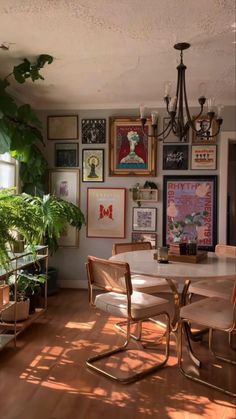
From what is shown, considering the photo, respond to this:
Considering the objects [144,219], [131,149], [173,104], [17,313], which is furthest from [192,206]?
[17,313]

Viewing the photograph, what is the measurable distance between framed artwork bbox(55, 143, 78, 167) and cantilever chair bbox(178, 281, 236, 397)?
8.78 ft

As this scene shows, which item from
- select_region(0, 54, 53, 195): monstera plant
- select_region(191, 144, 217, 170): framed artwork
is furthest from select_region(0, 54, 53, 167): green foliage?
select_region(191, 144, 217, 170): framed artwork

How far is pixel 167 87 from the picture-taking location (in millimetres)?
2557

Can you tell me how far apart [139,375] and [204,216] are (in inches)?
95.4

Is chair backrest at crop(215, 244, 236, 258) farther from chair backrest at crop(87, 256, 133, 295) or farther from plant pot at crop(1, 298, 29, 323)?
plant pot at crop(1, 298, 29, 323)

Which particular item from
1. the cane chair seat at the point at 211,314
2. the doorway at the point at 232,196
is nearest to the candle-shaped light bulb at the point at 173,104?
the cane chair seat at the point at 211,314

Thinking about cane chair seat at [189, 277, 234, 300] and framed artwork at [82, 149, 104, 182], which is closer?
cane chair seat at [189, 277, 234, 300]

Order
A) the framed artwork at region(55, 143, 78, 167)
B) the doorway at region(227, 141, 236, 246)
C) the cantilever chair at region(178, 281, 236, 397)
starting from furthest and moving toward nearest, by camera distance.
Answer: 1. the doorway at region(227, 141, 236, 246)
2. the framed artwork at region(55, 143, 78, 167)
3. the cantilever chair at region(178, 281, 236, 397)

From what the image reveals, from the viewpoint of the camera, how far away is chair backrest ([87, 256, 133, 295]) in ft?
7.44

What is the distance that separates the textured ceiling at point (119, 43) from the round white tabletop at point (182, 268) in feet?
5.53

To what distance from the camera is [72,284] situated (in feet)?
15.3

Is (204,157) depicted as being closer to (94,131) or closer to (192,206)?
(192,206)

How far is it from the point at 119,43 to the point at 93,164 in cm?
195

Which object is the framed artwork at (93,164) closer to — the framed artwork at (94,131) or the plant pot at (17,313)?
the framed artwork at (94,131)
